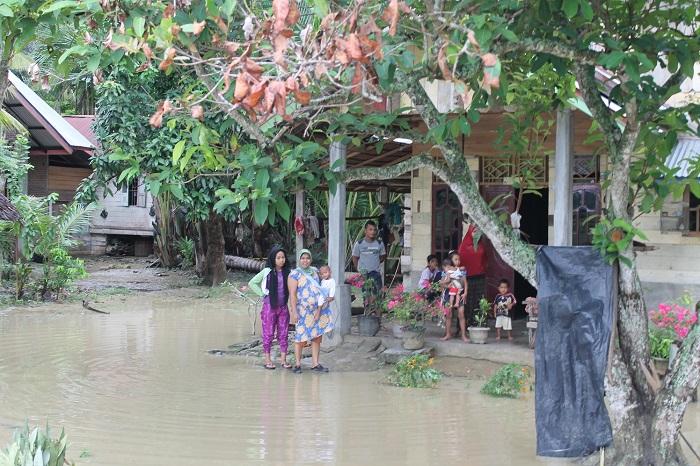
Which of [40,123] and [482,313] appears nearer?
[482,313]

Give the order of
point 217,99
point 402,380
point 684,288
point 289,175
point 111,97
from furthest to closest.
→ point 111,97 → point 684,288 → point 402,380 → point 289,175 → point 217,99

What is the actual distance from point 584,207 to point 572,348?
22.3ft

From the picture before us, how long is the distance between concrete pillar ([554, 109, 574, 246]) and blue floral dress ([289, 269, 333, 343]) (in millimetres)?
3034

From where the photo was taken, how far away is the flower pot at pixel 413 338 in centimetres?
1210

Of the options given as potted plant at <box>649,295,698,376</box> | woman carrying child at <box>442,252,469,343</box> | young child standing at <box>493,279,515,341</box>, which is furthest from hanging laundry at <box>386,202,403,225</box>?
potted plant at <box>649,295,698,376</box>

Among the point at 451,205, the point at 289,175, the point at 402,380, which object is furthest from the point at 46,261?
the point at 289,175

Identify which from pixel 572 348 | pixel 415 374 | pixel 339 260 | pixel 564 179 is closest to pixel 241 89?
pixel 572 348

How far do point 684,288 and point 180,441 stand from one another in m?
7.54

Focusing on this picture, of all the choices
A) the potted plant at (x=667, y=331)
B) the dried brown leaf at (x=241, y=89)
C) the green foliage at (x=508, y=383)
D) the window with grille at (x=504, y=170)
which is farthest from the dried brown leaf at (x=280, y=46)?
the window with grille at (x=504, y=170)

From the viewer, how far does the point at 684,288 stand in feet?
41.5

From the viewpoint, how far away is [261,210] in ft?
20.7

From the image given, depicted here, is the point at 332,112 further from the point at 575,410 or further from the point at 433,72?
the point at 575,410

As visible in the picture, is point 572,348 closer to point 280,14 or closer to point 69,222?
point 280,14

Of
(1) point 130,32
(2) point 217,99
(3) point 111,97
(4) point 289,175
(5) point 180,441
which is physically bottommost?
(5) point 180,441
